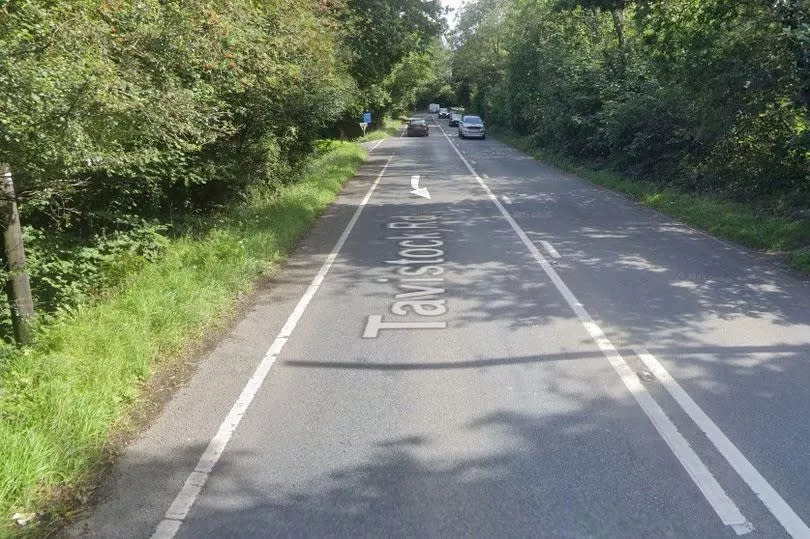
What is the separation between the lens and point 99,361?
5754 mm

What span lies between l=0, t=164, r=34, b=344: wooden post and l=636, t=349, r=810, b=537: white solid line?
5879mm

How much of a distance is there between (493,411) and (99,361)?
3.24 m

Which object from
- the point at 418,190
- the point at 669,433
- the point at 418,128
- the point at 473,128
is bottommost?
the point at 418,190

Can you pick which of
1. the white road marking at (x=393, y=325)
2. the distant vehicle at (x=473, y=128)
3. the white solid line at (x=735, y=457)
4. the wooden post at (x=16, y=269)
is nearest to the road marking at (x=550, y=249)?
the white road marking at (x=393, y=325)

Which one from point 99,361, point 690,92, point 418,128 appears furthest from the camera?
point 418,128

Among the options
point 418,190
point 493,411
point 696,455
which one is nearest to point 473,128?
point 418,190

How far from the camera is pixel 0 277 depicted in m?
7.19

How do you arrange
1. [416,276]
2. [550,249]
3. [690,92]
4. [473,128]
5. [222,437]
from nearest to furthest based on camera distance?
[222,437] → [416,276] → [550,249] → [690,92] → [473,128]

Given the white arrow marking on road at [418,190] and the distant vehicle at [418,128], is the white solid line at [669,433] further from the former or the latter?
the distant vehicle at [418,128]

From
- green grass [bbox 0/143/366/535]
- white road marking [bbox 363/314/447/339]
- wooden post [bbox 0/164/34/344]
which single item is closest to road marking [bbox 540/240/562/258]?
white road marking [bbox 363/314/447/339]

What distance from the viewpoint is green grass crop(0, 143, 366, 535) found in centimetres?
407

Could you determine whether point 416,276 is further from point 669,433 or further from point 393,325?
point 669,433

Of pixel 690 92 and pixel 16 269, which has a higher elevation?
pixel 690 92

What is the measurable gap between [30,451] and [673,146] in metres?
19.5
